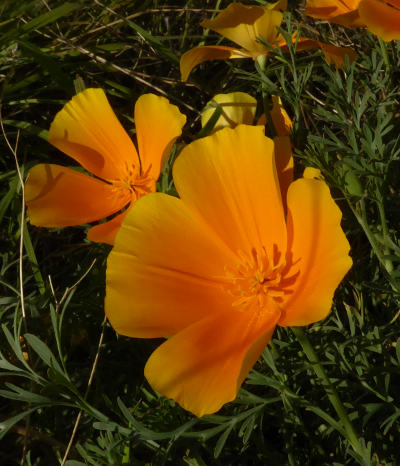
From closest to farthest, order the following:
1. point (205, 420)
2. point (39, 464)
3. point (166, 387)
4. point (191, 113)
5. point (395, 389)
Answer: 1. point (166, 387)
2. point (205, 420)
3. point (395, 389)
4. point (39, 464)
5. point (191, 113)

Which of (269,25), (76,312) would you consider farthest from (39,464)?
(269,25)

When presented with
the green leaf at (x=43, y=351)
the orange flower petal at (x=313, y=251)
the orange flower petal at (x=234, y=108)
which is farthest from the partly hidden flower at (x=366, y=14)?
the green leaf at (x=43, y=351)

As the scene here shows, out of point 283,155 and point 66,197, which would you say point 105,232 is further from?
point 283,155

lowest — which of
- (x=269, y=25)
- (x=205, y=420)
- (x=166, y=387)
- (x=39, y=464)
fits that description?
(x=39, y=464)

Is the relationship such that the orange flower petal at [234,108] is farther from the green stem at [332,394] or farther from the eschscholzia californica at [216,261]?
the green stem at [332,394]

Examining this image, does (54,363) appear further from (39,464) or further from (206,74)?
(206,74)

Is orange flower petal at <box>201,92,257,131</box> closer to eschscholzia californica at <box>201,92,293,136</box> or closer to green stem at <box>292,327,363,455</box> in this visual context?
eschscholzia californica at <box>201,92,293,136</box>
